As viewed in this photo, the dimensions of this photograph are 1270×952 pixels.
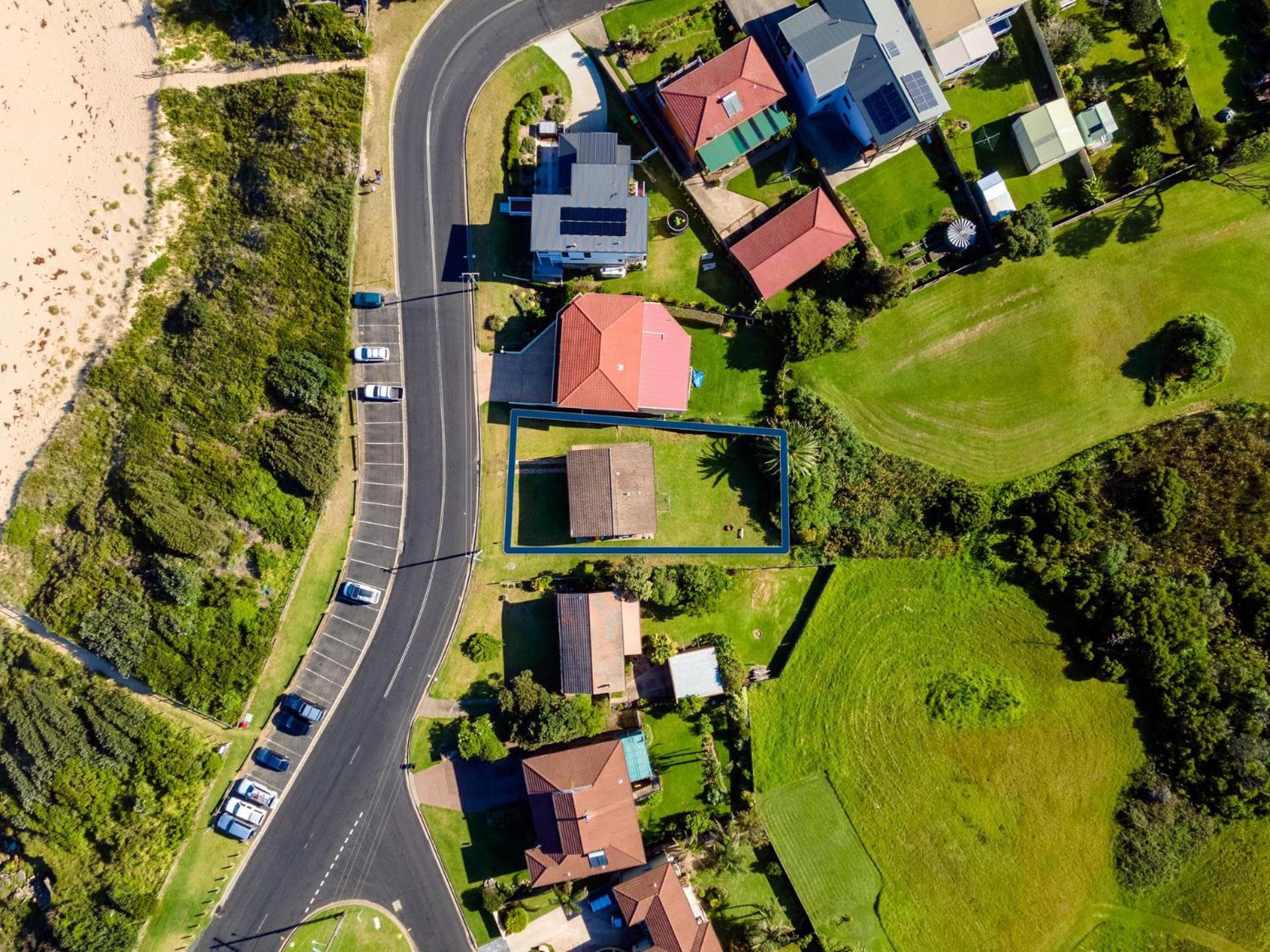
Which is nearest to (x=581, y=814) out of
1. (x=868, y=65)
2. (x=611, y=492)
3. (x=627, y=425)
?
(x=611, y=492)

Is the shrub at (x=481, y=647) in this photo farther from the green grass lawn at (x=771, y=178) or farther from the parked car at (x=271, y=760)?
the green grass lawn at (x=771, y=178)

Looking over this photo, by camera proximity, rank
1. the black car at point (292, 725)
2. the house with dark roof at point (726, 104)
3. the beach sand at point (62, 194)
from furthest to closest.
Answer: the beach sand at point (62, 194) → the black car at point (292, 725) → the house with dark roof at point (726, 104)

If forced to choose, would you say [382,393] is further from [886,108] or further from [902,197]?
[902,197]

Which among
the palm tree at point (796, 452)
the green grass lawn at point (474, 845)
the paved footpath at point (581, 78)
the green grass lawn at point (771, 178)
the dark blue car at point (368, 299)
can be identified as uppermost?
the paved footpath at point (581, 78)

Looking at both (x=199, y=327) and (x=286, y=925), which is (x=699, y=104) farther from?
(x=286, y=925)

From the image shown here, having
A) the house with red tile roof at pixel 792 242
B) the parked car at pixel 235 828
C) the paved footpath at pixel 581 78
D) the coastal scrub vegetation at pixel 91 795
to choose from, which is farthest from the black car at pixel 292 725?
the paved footpath at pixel 581 78

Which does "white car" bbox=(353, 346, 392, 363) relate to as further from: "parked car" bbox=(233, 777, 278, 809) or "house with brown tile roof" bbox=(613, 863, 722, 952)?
"house with brown tile roof" bbox=(613, 863, 722, 952)

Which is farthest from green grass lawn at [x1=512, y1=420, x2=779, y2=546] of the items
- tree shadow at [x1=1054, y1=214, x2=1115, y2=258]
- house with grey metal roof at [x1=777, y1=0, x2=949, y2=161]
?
tree shadow at [x1=1054, y1=214, x2=1115, y2=258]
